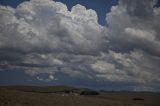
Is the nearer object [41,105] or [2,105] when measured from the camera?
[2,105]

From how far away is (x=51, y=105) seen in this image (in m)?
61.0

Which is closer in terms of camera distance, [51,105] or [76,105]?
[51,105]

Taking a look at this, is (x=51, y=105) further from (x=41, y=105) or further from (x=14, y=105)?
(x=14, y=105)

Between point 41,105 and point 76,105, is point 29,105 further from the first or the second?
point 76,105

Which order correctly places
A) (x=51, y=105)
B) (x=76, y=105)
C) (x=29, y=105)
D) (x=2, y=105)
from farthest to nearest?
(x=76, y=105) < (x=51, y=105) < (x=29, y=105) < (x=2, y=105)

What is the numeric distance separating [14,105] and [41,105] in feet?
26.5

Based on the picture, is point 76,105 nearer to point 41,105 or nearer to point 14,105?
point 41,105

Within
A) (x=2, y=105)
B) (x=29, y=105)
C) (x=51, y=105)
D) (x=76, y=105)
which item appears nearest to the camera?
(x=2, y=105)

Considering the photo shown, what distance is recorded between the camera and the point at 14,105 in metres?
51.8

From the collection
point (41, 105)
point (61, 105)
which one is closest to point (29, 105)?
point (41, 105)

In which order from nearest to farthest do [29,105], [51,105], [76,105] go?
[29,105]
[51,105]
[76,105]

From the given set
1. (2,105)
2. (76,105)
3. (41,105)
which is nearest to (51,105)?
(41,105)

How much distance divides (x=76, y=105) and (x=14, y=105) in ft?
62.4

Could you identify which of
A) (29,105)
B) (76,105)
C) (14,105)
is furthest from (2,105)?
(76,105)
